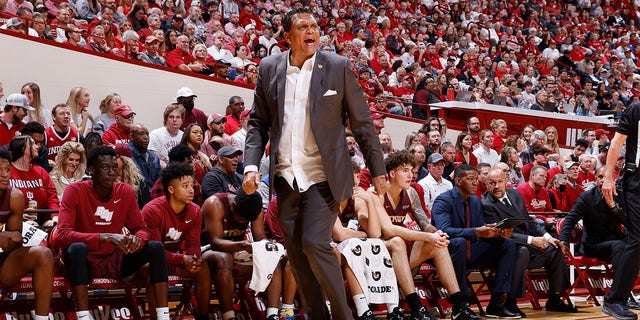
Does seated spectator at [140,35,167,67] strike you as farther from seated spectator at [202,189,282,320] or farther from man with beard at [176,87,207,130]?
seated spectator at [202,189,282,320]

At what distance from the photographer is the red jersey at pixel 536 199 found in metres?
10.2

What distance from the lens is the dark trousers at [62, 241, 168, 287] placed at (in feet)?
19.1

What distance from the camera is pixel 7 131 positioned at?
8.67m

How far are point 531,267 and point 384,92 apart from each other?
7.71m

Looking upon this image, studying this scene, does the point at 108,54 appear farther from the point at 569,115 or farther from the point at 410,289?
the point at 569,115

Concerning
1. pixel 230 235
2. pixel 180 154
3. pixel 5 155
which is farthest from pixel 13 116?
pixel 230 235

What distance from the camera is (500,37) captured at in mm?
21719

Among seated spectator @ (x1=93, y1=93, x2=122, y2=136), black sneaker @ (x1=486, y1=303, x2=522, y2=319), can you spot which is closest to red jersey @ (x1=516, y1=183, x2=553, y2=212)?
black sneaker @ (x1=486, y1=303, x2=522, y2=319)

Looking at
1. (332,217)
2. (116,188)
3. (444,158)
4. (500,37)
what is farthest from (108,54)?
(500,37)

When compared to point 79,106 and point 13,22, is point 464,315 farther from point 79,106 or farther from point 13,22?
point 13,22

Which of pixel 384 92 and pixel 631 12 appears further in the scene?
pixel 631 12

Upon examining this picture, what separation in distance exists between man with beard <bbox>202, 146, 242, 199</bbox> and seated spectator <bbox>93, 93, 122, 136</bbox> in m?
2.37

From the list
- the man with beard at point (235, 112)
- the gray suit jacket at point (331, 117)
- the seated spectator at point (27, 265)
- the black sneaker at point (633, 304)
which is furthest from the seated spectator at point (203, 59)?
the gray suit jacket at point (331, 117)

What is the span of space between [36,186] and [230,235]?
174 cm
